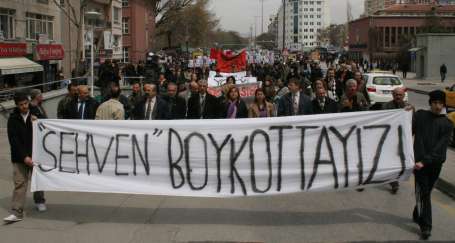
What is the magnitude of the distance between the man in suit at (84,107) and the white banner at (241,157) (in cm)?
153

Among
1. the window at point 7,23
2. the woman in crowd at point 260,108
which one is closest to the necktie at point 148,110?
the woman in crowd at point 260,108

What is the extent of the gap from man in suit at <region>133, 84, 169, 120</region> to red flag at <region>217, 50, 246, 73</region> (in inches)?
637

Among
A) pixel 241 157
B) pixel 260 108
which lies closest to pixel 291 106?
pixel 260 108

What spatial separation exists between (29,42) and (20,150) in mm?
30269

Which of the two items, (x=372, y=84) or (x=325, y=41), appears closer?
(x=372, y=84)

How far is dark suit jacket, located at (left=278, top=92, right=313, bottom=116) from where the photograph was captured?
33.3 feet

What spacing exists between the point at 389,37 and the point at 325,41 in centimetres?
3773

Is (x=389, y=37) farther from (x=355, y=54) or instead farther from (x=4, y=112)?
(x=4, y=112)

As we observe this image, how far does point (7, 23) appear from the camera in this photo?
3312 cm

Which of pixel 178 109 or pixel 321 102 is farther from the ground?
pixel 321 102

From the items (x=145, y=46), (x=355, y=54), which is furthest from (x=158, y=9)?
(x=355, y=54)

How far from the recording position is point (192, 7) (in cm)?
9938

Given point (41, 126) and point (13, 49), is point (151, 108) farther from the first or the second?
point (13, 49)

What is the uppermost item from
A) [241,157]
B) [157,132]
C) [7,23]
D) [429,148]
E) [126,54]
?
[7,23]
